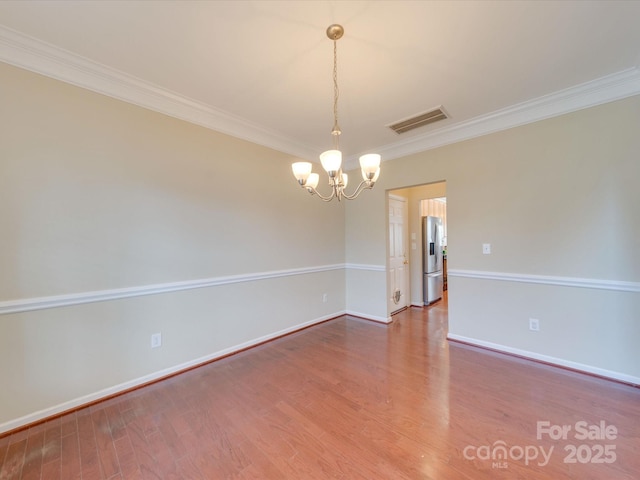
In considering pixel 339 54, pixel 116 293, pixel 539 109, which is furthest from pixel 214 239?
pixel 539 109

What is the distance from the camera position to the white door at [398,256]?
4270mm

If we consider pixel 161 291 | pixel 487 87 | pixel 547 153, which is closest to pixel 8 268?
pixel 161 291

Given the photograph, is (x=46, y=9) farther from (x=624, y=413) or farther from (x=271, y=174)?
(x=624, y=413)

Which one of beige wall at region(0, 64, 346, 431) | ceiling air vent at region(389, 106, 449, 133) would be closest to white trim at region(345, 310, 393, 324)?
beige wall at region(0, 64, 346, 431)

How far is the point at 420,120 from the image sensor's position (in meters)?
2.95

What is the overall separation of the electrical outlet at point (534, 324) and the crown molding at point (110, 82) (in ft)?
12.4

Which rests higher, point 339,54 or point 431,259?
point 339,54

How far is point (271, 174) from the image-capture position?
333cm

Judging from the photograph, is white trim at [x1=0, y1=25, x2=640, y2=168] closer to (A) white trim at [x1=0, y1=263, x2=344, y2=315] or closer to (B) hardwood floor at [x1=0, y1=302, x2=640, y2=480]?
(A) white trim at [x1=0, y1=263, x2=344, y2=315]

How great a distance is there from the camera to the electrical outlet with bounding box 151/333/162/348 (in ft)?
7.73

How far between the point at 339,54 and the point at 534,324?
3285 millimetres

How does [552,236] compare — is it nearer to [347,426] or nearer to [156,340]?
[347,426]

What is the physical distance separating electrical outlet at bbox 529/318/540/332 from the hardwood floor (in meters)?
0.36

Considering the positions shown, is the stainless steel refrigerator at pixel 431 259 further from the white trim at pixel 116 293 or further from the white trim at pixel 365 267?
the white trim at pixel 116 293
